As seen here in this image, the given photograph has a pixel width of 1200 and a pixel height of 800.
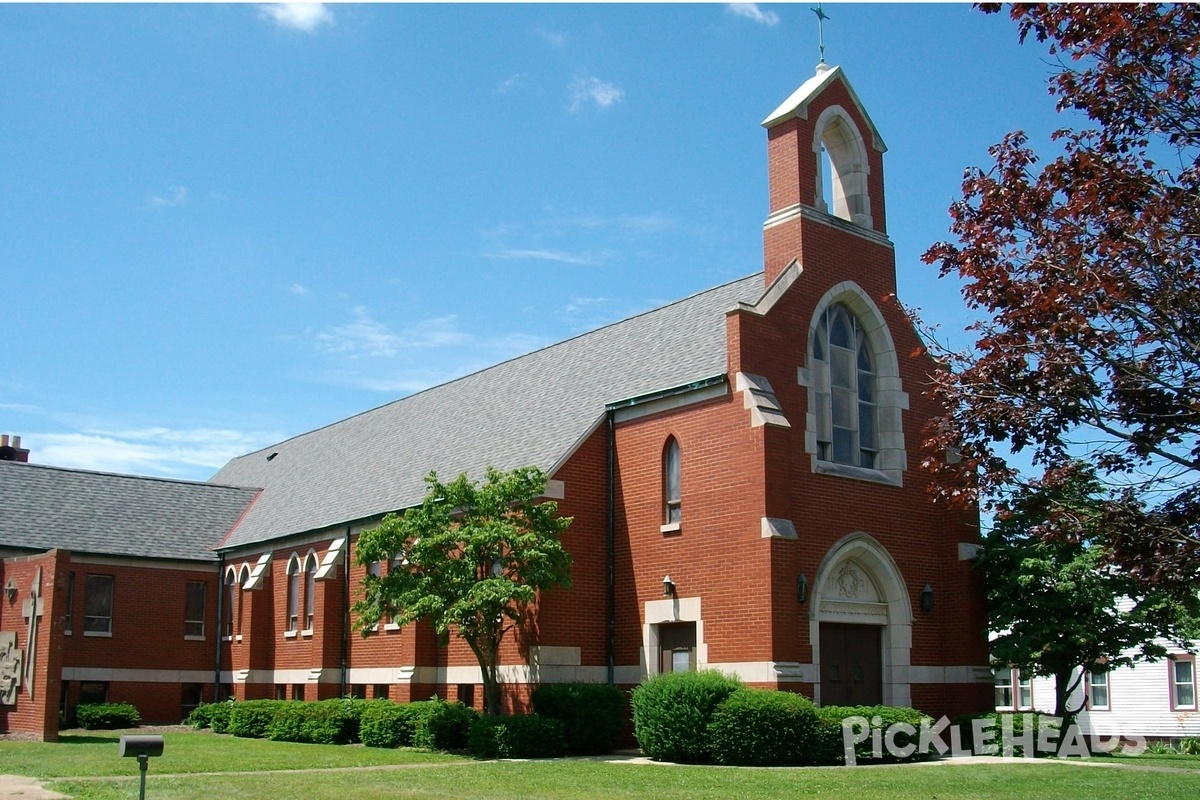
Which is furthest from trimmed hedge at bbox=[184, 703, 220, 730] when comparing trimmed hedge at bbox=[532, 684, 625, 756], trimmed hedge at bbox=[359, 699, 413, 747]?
trimmed hedge at bbox=[532, 684, 625, 756]

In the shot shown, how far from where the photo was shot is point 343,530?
35.0m

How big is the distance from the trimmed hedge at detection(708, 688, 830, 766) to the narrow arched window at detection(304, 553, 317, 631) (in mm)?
18835

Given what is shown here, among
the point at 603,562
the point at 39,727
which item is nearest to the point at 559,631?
the point at 603,562

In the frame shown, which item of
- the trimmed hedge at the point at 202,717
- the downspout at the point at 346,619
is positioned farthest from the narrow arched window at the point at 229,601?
the downspout at the point at 346,619

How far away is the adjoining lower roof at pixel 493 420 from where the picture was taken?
2839 centimetres

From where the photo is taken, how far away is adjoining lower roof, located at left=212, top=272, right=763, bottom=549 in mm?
28391

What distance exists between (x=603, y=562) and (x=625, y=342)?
6.90 meters

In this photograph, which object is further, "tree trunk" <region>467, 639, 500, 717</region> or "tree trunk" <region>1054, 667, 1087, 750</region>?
"tree trunk" <region>467, 639, 500, 717</region>

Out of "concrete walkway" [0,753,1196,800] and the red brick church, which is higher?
the red brick church

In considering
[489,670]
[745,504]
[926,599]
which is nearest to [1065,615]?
[926,599]

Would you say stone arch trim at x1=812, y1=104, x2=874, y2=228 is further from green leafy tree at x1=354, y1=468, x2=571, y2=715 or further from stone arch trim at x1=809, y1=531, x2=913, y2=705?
green leafy tree at x1=354, y1=468, x2=571, y2=715

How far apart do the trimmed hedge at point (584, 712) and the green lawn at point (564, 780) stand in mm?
2209

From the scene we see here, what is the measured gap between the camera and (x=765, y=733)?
69.4 ft

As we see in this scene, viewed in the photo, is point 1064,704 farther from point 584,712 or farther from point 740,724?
point 584,712
